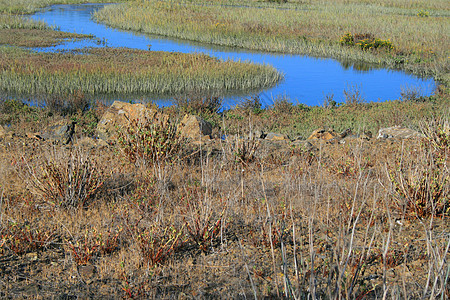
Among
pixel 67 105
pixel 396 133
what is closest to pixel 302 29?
pixel 67 105

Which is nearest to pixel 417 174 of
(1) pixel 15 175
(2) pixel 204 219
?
(2) pixel 204 219

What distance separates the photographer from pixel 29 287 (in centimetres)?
347

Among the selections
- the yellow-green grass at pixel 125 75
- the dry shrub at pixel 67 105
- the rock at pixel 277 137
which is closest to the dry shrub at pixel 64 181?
the rock at pixel 277 137

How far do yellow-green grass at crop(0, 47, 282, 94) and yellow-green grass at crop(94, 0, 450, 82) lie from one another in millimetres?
6989

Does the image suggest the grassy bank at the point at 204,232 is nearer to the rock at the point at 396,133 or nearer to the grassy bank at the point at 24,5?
the rock at the point at 396,133

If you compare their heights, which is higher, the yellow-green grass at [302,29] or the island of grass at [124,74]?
the yellow-green grass at [302,29]

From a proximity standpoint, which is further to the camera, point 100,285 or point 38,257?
point 38,257

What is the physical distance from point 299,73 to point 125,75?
7339 millimetres

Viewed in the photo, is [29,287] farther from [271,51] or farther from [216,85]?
[271,51]

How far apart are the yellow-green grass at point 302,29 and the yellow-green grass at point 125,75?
6.99 m

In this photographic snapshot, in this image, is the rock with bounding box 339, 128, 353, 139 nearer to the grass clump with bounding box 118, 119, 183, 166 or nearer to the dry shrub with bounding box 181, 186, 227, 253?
the grass clump with bounding box 118, 119, 183, 166

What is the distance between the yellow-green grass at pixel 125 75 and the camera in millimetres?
14555

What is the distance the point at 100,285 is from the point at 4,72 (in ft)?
43.2

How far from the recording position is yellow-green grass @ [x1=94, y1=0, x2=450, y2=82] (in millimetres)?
22172
